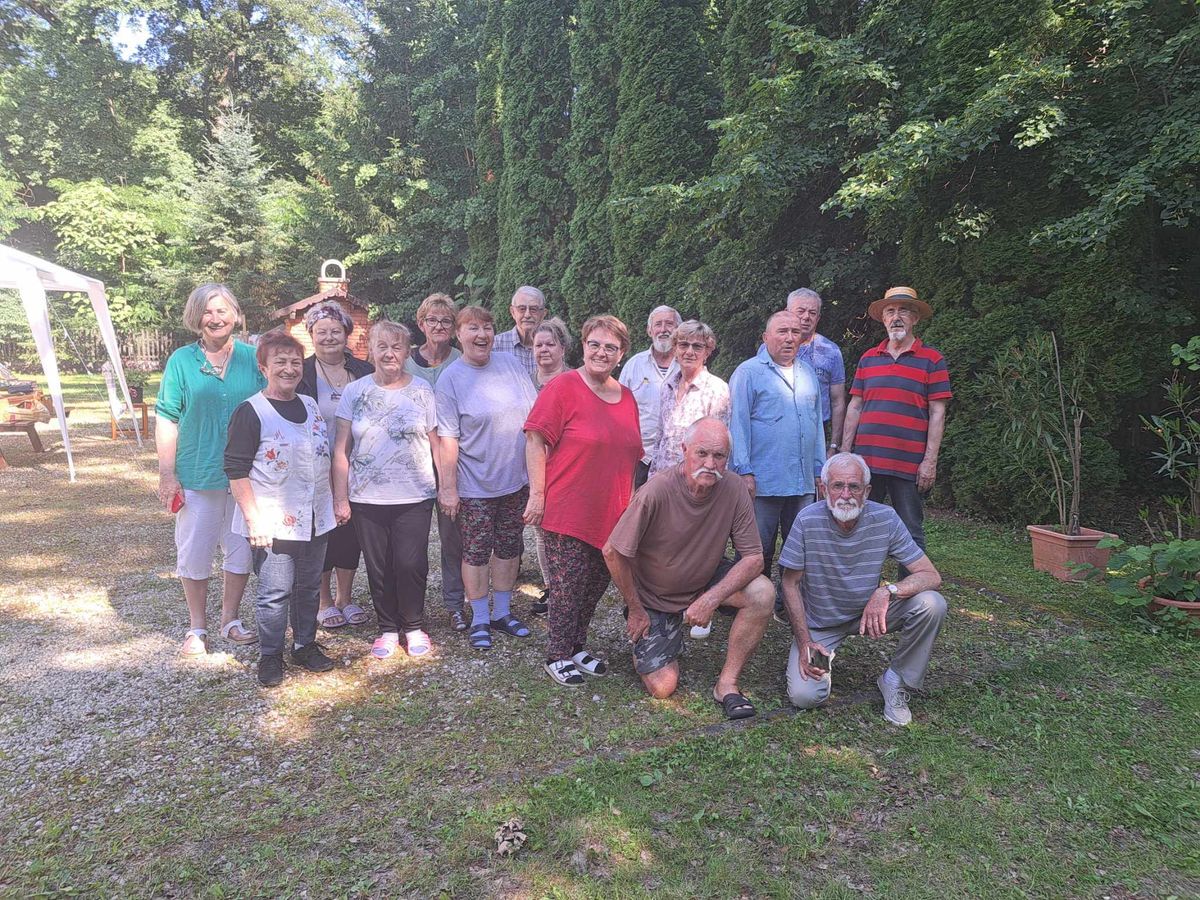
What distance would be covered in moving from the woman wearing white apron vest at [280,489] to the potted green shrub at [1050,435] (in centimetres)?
445

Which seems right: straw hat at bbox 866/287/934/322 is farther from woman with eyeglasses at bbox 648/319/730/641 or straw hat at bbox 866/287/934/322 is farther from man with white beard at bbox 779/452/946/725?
man with white beard at bbox 779/452/946/725

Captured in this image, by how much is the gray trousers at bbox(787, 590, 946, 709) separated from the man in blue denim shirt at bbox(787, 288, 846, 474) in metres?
1.12

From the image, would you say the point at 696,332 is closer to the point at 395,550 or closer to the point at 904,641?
the point at 904,641

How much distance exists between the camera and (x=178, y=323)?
2491 centimetres

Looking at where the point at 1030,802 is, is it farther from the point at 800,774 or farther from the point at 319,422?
the point at 319,422

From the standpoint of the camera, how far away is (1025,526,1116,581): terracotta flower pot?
15.5 ft

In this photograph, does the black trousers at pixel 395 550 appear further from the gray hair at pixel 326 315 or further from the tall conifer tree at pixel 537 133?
the tall conifer tree at pixel 537 133

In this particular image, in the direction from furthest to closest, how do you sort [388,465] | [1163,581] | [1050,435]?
1. [1050,435]
2. [1163,581]
3. [388,465]

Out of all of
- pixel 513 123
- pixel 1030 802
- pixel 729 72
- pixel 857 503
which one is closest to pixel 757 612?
pixel 857 503

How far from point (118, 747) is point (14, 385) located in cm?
1229

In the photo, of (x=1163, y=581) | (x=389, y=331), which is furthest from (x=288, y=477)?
(x=1163, y=581)

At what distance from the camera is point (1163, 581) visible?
3.97m

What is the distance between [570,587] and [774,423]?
1.39 m

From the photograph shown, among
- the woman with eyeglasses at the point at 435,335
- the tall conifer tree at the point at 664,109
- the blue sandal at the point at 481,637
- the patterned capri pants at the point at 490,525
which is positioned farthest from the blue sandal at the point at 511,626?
the tall conifer tree at the point at 664,109
